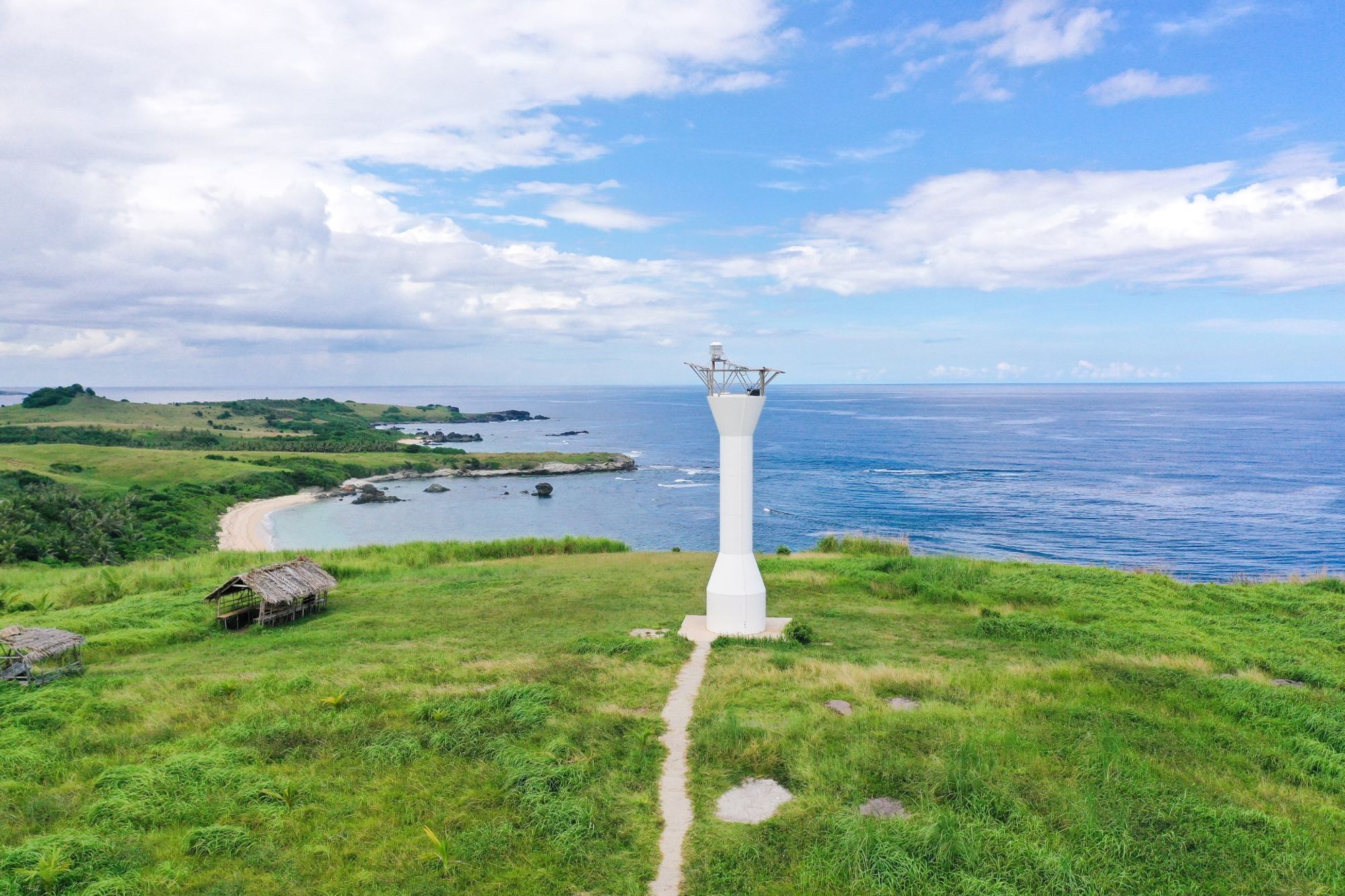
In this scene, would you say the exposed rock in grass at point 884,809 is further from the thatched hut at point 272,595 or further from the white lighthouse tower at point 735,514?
the thatched hut at point 272,595

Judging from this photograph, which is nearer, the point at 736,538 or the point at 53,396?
the point at 736,538

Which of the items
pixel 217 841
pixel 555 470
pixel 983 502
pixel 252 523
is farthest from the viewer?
pixel 555 470

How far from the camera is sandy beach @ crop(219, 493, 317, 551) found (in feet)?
170

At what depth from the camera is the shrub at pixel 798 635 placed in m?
19.1

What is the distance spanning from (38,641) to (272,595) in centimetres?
535

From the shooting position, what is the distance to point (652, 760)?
1205cm

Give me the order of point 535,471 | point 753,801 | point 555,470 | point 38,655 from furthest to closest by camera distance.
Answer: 1. point 555,470
2. point 535,471
3. point 38,655
4. point 753,801

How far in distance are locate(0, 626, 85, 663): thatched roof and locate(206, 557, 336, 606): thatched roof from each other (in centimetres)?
413

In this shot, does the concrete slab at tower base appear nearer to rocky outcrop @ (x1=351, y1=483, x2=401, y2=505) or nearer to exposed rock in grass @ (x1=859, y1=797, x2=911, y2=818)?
exposed rock in grass @ (x1=859, y1=797, x2=911, y2=818)

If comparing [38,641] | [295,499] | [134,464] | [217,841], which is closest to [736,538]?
[217,841]

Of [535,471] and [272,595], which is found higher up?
[272,595]

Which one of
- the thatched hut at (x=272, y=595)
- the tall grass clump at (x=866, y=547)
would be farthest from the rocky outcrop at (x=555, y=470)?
the thatched hut at (x=272, y=595)

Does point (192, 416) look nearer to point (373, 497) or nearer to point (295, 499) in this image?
point (295, 499)

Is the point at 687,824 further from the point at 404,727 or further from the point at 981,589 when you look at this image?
the point at 981,589
